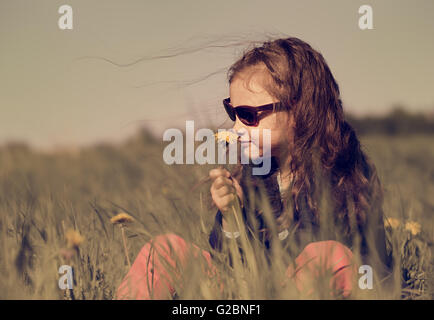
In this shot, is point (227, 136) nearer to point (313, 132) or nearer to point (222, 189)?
point (222, 189)

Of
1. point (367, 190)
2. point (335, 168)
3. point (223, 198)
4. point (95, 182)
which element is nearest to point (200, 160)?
point (223, 198)

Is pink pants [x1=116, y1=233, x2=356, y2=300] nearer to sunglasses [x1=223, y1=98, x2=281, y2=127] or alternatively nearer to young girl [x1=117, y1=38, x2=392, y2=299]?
young girl [x1=117, y1=38, x2=392, y2=299]

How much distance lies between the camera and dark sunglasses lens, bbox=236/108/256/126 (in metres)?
1.83

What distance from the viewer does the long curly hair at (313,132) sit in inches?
73.9

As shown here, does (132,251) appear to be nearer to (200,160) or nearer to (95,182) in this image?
(200,160)

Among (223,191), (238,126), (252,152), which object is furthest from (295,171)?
(223,191)

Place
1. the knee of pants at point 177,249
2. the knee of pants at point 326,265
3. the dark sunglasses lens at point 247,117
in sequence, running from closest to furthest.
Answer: the knee of pants at point 326,265 → the knee of pants at point 177,249 → the dark sunglasses lens at point 247,117

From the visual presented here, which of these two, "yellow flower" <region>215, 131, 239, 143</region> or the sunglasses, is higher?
the sunglasses

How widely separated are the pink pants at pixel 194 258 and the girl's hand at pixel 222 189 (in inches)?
7.2

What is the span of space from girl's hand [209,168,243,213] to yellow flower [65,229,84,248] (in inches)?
19.6

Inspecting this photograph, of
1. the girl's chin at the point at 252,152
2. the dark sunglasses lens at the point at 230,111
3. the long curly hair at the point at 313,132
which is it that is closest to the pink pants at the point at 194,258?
the long curly hair at the point at 313,132

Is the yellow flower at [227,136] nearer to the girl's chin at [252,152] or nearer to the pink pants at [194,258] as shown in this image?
the girl's chin at [252,152]

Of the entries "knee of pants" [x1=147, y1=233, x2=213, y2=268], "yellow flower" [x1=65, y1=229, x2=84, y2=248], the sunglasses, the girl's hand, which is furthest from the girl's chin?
"yellow flower" [x1=65, y1=229, x2=84, y2=248]

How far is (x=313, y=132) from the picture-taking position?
2.01 metres
